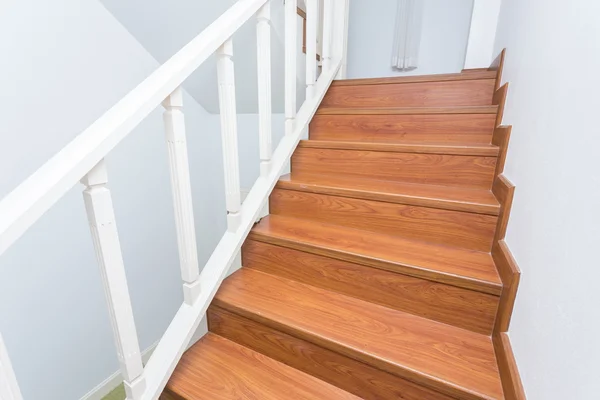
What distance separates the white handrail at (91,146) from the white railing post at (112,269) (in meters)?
0.04

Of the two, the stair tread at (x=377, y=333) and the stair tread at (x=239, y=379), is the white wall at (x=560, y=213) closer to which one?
the stair tread at (x=377, y=333)

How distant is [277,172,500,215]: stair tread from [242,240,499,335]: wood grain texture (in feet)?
0.97

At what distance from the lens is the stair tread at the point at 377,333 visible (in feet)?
2.44

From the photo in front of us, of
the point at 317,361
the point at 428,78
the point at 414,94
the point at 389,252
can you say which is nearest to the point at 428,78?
the point at 428,78

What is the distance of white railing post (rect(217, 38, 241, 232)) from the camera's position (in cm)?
93

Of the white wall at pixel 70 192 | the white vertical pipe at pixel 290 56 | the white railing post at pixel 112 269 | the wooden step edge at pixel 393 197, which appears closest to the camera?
the white railing post at pixel 112 269

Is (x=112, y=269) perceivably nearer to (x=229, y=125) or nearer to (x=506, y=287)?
(x=229, y=125)

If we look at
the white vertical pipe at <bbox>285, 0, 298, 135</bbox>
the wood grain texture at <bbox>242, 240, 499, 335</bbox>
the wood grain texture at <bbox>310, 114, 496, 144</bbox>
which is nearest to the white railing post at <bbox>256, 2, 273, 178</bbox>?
the white vertical pipe at <bbox>285, 0, 298, 135</bbox>

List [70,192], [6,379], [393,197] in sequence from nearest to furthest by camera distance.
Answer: [6,379], [393,197], [70,192]

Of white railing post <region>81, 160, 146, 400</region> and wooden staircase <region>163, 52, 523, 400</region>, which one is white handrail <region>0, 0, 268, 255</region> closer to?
white railing post <region>81, 160, 146, 400</region>

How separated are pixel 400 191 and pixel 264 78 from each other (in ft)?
2.29

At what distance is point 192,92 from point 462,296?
1832 mm

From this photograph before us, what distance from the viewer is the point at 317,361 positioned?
892 mm

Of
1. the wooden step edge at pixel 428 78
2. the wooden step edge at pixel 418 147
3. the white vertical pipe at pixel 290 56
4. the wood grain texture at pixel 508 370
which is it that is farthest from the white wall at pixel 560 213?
the white vertical pipe at pixel 290 56
